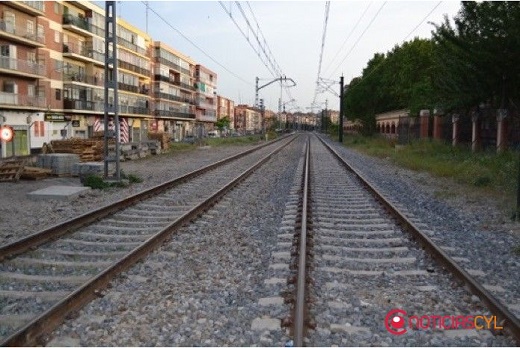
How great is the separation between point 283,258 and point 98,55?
53678mm

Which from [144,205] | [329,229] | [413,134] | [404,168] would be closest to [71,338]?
[329,229]

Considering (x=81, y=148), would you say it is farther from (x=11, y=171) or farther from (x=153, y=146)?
(x=153, y=146)

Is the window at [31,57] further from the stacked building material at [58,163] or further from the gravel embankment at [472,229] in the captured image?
the gravel embankment at [472,229]

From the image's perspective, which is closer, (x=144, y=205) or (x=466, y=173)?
(x=144, y=205)

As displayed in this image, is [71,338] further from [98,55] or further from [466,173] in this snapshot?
[98,55]

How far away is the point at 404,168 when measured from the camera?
23.2m

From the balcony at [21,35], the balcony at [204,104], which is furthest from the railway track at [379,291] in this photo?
the balcony at [204,104]

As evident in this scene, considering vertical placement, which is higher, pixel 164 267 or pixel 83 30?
pixel 83 30

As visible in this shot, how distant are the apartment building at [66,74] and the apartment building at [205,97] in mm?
25465

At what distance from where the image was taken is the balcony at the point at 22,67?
38562 millimetres

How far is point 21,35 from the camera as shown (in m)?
40.9

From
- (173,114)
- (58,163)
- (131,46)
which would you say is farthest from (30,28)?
(173,114)

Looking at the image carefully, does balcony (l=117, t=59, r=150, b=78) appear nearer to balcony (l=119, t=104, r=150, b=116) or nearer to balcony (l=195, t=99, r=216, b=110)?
balcony (l=119, t=104, r=150, b=116)

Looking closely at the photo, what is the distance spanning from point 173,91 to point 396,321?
88520 mm
